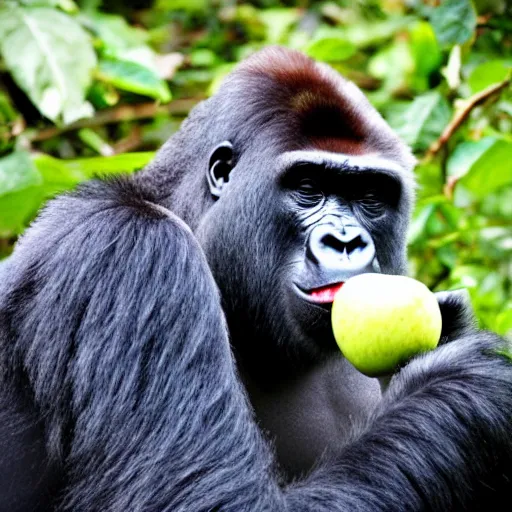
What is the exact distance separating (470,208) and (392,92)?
1032 mm

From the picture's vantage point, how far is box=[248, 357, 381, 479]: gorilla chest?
12.9ft

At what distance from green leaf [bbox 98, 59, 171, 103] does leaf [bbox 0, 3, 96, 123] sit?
1.17ft

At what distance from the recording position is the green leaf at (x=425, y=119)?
18.5 ft

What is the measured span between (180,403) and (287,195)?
1.02 m

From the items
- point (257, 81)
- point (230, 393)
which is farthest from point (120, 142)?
point (230, 393)

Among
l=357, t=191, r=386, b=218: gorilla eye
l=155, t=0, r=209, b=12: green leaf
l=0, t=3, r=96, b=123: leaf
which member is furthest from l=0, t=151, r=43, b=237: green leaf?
l=155, t=0, r=209, b=12: green leaf

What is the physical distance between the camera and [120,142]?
24.4 ft

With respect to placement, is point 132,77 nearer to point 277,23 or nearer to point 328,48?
point 328,48

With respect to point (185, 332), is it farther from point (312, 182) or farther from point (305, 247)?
point (312, 182)

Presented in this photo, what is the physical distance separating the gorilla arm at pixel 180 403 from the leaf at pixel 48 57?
75.8 inches

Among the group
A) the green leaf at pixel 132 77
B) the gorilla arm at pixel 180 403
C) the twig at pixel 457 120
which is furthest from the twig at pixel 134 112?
the gorilla arm at pixel 180 403

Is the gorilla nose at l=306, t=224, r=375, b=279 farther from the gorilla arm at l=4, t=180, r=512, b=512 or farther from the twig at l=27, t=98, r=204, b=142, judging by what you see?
the twig at l=27, t=98, r=204, b=142

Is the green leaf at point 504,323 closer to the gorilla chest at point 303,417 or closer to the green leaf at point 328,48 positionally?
the gorilla chest at point 303,417

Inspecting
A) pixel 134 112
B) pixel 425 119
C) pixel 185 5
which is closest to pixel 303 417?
pixel 425 119
